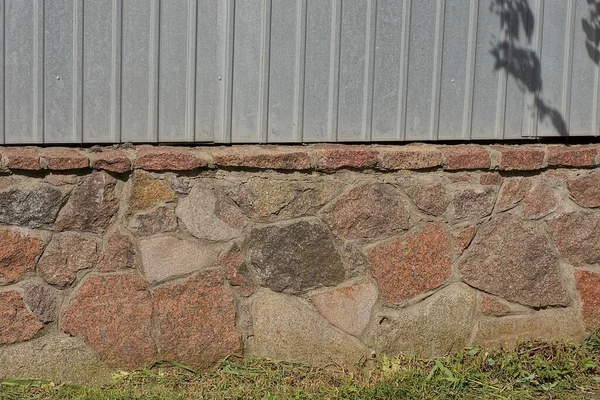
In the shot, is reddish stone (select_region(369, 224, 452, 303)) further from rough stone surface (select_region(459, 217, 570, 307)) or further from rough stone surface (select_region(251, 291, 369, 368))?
rough stone surface (select_region(251, 291, 369, 368))

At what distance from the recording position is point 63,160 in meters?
4.55

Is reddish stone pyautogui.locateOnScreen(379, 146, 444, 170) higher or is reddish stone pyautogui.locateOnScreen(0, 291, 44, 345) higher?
reddish stone pyautogui.locateOnScreen(379, 146, 444, 170)

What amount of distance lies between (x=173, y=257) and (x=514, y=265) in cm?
175

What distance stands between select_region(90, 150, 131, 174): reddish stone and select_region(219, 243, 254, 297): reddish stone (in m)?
0.63

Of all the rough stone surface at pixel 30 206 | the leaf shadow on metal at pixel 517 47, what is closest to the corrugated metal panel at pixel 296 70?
the leaf shadow on metal at pixel 517 47

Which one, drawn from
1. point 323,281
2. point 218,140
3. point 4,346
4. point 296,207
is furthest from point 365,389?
point 4,346

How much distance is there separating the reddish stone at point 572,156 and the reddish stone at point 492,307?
0.77 metres

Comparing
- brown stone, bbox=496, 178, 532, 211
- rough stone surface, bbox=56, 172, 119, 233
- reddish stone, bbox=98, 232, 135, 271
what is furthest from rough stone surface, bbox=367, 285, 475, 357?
rough stone surface, bbox=56, 172, 119, 233

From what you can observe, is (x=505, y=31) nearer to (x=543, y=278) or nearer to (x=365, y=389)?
(x=543, y=278)

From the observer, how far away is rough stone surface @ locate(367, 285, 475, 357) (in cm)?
500

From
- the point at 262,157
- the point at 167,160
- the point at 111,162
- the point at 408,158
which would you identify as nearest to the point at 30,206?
the point at 111,162

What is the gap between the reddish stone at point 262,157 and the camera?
15.7 feet

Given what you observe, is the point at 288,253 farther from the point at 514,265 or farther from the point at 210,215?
the point at 514,265

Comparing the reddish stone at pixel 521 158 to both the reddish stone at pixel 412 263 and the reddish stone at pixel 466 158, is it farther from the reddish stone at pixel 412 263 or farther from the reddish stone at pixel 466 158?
the reddish stone at pixel 412 263
